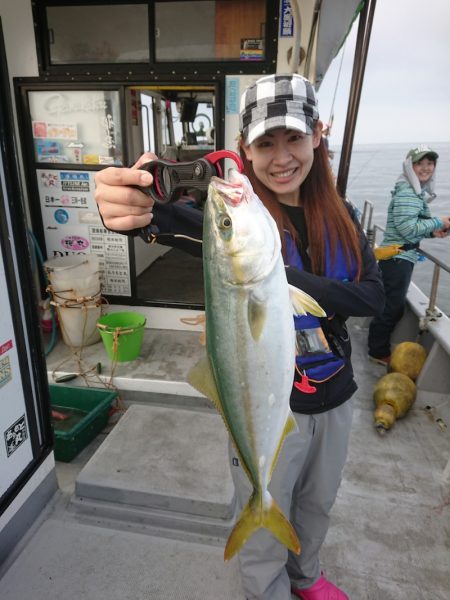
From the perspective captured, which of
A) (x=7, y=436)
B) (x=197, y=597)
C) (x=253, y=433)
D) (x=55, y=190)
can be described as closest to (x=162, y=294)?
(x=55, y=190)

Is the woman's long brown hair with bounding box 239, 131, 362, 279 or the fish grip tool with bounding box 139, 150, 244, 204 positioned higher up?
the fish grip tool with bounding box 139, 150, 244, 204

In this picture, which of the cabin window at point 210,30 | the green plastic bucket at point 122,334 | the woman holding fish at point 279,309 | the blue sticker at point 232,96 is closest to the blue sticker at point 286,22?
the cabin window at point 210,30

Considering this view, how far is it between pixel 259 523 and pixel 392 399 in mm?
3062

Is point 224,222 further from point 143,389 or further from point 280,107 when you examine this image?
point 143,389

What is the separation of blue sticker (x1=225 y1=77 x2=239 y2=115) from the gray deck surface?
10.3ft

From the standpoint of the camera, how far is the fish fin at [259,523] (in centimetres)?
154

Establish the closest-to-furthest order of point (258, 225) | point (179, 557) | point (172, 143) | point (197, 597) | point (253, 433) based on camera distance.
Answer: point (258, 225) → point (253, 433) → point (197, 597) → point (179, 557) → point (172, 143)

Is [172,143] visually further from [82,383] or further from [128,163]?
[82,383]

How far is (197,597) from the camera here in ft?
7.55

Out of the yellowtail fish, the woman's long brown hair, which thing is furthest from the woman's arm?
the yellowtail fish

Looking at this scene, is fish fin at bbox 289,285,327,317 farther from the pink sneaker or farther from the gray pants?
the pink sneaker

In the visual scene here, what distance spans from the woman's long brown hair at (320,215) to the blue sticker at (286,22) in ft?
10.1

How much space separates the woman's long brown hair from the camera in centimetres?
180

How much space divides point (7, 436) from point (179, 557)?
1231 mm
